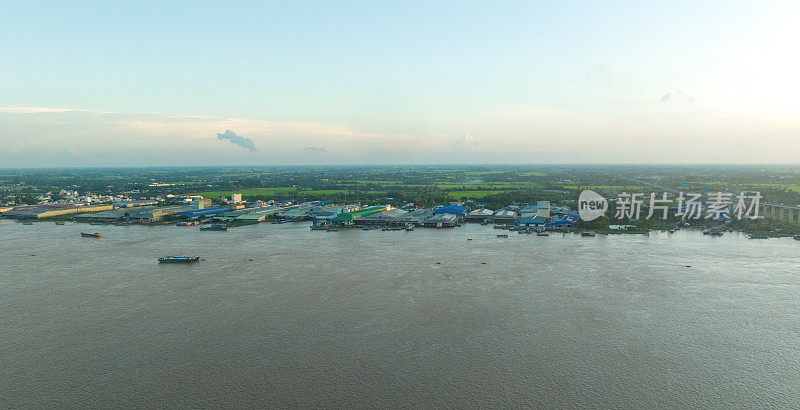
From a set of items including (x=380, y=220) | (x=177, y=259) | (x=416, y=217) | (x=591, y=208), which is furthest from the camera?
(x=416, y=217)

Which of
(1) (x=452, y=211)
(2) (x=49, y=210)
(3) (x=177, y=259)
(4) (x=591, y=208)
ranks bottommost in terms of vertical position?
(3) (x=177, y=259)

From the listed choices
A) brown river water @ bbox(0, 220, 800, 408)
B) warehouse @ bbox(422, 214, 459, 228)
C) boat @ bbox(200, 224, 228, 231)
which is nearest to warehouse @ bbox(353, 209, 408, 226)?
warehouse @ bbox(422, 214, 459, 228)

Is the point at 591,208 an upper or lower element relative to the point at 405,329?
upper

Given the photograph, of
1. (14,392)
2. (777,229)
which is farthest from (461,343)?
(777,229)

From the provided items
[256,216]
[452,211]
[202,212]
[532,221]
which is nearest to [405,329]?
[532,221]

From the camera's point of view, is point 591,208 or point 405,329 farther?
point 591,208

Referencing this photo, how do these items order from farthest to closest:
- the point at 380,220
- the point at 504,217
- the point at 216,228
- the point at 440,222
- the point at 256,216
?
the point at 256,216
the point at 504,217
the point at 380,220
the point at 440,222
the point at 216,228

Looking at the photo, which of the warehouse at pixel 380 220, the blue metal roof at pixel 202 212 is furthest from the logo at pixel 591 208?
the blue metal roof at pixel 202 212

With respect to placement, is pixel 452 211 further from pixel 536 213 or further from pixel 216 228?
pixel 216 228

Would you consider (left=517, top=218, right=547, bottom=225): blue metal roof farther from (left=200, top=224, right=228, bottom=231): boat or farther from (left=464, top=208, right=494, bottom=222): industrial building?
(left=200, top=224, right=228, bottom=231): boat
